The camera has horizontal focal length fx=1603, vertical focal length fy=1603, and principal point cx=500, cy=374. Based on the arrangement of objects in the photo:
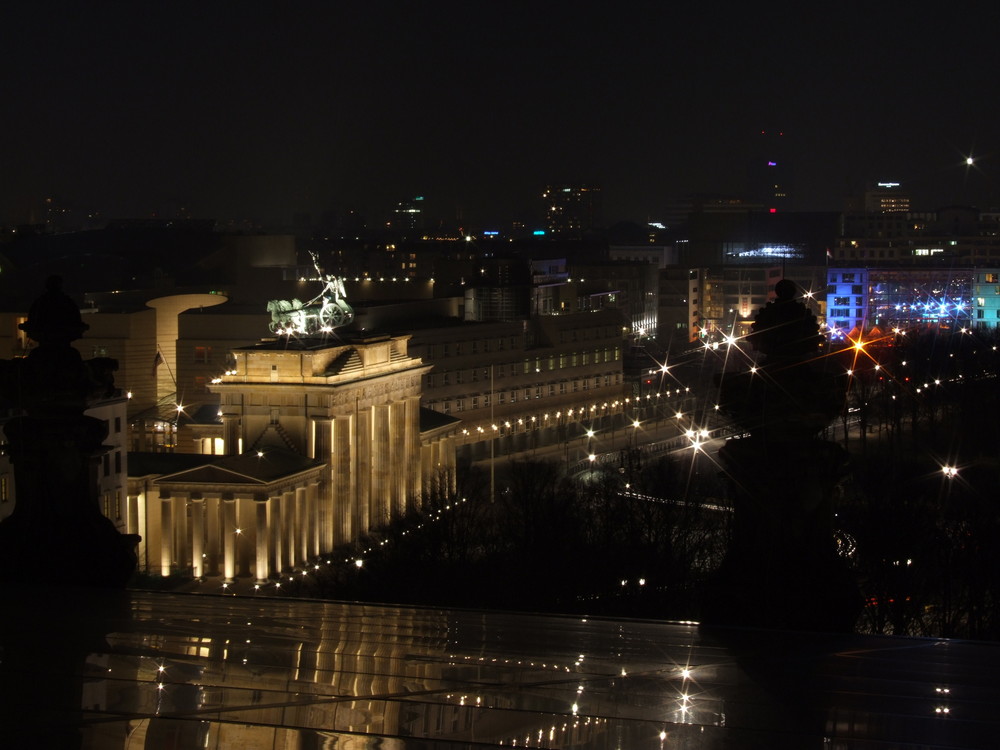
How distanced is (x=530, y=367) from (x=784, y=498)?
255 ft

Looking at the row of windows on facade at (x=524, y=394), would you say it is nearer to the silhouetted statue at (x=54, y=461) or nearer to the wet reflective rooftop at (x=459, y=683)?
the silhouetted statue at (x=54, y=461)

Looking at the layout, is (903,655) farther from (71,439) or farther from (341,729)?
→ (71,439)

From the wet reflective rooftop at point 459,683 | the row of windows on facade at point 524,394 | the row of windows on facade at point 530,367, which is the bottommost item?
the row of windows on facade at point 524,394

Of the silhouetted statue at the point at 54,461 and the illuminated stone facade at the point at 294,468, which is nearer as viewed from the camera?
the silhouetted statue at the point at 54,461

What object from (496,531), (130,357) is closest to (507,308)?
(130,357)

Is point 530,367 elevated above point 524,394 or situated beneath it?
elevated above

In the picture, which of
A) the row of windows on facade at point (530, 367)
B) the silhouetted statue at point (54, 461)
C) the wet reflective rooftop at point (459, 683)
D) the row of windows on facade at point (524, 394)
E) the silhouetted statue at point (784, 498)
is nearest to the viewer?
the wet reflective rooftop at point (459, 683)

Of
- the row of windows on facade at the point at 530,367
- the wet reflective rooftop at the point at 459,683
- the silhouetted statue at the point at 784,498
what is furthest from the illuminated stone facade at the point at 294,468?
the silhouetted statue at the point at 784,498

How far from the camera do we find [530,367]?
285 ft

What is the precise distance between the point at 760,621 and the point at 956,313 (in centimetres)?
13291

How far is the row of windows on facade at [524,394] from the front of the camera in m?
78.6

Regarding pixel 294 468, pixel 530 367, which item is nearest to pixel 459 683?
pixel 294 468

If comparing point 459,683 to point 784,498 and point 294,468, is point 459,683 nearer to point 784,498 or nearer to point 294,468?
point 784,498

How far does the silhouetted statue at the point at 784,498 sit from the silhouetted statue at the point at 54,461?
3.85 meters
